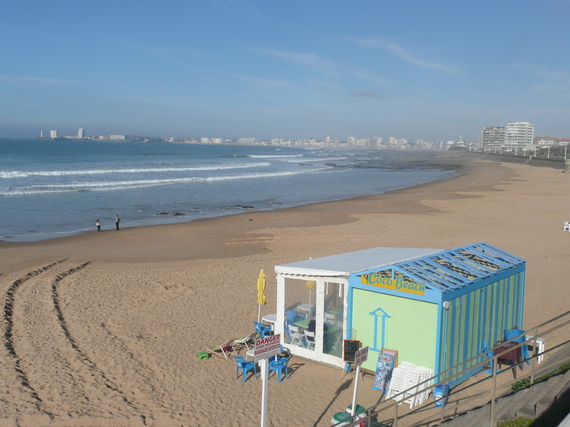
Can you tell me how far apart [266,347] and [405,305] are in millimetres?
2971

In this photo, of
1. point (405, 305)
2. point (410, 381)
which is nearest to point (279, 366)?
point (410, 381)

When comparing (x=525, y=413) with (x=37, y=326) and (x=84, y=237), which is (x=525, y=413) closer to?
Answer: (x=37, y=326)

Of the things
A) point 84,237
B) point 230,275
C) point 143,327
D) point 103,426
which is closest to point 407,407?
point 103,426

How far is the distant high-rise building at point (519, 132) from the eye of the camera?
574ft

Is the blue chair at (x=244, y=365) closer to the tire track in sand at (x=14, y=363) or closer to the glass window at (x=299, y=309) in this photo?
the glass window at (x=299, y=309)

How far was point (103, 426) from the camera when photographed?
6973 mm

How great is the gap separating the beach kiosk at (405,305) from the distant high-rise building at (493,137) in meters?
188

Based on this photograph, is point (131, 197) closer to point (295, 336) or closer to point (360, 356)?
point (295, 336)

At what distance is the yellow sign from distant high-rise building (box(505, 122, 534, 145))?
186167 mm

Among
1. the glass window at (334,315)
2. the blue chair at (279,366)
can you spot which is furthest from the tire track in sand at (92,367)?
the glass window at (334,315)

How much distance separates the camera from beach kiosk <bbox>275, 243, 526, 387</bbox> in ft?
25.1

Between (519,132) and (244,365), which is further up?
(519,132)

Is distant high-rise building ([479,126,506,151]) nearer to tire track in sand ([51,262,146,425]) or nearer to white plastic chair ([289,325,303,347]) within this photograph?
white plastic chair ([289,325,303,347])

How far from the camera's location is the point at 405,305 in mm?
7840
